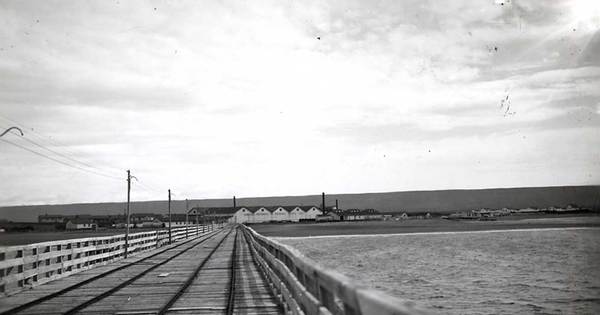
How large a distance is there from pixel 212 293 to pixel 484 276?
3012cm

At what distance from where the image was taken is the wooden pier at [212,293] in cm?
451

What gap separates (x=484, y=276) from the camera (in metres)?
38.3

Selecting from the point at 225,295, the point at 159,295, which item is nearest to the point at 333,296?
the point at 225,295

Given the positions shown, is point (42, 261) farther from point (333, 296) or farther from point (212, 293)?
point (333, 296)

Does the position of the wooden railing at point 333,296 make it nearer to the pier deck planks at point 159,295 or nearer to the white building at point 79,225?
the pier deck planks at point 159,295

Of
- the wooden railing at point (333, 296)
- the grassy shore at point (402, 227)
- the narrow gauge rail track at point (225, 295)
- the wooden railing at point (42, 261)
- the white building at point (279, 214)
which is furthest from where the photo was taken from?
the white building at point (279, 214)

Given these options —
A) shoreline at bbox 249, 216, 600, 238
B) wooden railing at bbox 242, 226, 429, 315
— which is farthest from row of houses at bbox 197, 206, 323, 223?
wooden railing at bbox 242, 226, 429, 315

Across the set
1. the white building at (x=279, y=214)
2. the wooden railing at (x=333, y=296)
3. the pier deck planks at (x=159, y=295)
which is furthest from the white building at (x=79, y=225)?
the wooden railing at (x=333, y=296)

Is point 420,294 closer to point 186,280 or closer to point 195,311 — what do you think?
point 186,280

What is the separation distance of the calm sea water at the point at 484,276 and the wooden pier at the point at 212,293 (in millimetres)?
12297

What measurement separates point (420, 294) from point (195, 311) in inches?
Answer: 831

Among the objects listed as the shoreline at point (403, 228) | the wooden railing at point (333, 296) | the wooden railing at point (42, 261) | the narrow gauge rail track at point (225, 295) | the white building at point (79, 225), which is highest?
the wooden railing at point (333, 296)

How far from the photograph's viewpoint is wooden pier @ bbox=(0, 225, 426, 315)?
4.51m

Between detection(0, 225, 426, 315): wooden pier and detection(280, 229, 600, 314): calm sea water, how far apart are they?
484 inches
